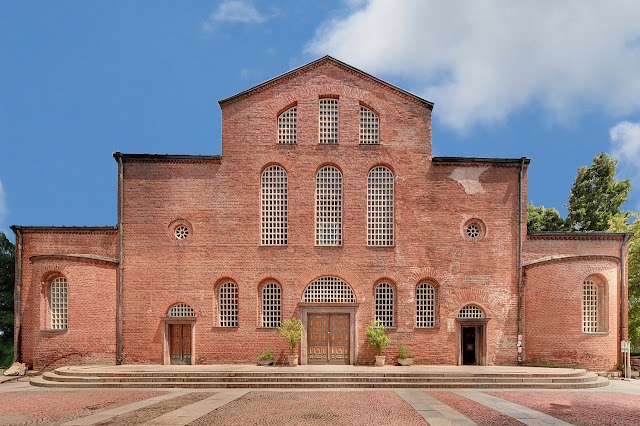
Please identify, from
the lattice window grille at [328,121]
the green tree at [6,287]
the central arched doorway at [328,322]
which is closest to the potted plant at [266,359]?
the central arched doorway at [328,322]

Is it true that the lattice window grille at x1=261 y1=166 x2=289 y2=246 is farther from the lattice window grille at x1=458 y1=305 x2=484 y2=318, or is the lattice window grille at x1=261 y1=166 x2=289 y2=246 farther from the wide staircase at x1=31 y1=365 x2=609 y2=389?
the lattice window grille at x1=458 y1=305 x2=484 y2=318

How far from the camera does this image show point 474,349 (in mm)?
24781

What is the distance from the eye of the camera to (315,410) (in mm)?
14836

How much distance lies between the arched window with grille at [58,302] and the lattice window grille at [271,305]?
29.8 ft

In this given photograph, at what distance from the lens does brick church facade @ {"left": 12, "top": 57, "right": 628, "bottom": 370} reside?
23.9 meters

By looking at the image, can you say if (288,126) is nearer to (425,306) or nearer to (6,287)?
(425,306)

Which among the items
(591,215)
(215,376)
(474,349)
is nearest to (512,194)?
(474,349)

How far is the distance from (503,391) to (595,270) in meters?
8.26

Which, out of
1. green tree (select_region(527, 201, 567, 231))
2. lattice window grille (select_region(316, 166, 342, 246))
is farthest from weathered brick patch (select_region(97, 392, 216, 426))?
green tree (select_region(527, 201, 567, 231))

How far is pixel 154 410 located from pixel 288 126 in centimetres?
1486

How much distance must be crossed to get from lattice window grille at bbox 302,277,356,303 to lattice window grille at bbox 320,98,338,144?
264 inches

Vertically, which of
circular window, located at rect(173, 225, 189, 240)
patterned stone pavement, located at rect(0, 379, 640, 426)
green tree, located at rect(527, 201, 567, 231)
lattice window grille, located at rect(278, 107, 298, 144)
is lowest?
patterned stone pavement, located at rect(0, 379, 640, 426)

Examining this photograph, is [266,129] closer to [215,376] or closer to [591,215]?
[215,376]

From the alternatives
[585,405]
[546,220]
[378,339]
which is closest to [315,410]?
[585,405]
